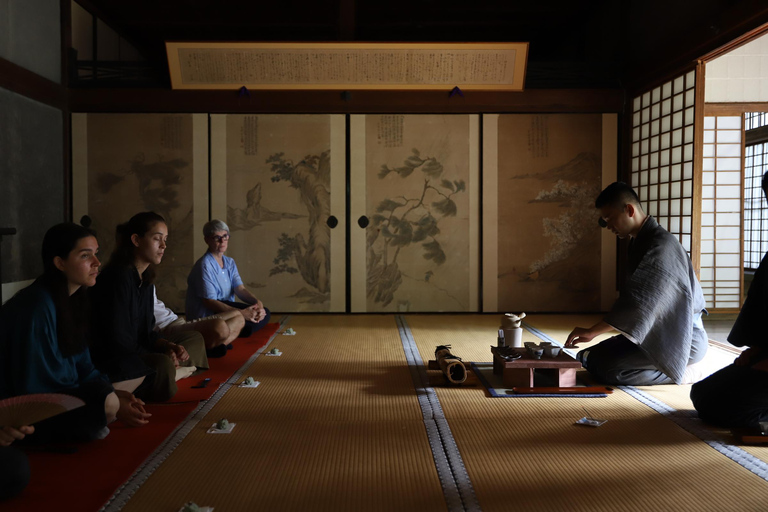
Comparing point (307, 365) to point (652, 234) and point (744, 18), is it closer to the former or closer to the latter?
point (652, 234)

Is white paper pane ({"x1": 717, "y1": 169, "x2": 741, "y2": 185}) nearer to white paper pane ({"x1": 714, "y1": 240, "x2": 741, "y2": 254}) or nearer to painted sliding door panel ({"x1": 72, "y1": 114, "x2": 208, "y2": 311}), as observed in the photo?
white paper pane ({"x1": 714, "y1": 240, "x2": 741, "y2": 254})

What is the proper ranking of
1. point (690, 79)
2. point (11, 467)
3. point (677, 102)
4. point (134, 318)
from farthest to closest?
point (677, 102)
point (690, 79)
point (134, 318)
point (11, 467)

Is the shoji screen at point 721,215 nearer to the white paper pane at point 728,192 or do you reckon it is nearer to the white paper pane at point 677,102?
the white paper pane at point 728,192

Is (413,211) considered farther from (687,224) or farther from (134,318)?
(134,318)

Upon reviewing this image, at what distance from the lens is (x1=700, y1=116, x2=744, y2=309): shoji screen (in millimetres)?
6191

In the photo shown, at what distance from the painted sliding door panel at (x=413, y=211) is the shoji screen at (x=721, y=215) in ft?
7.75

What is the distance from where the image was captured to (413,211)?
614 centimetres

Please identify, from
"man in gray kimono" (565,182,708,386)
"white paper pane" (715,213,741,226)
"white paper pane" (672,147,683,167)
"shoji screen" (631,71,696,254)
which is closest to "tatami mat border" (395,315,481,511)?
"man in gray kimono" (565,182,708,386)

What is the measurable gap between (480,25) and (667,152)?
2676 millimetres

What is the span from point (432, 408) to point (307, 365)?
1.14 metres

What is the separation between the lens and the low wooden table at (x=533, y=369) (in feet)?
10.0

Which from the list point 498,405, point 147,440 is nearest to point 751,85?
point 498,405

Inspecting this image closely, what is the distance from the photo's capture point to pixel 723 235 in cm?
624

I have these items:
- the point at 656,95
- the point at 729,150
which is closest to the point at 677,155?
the point at 656,95
